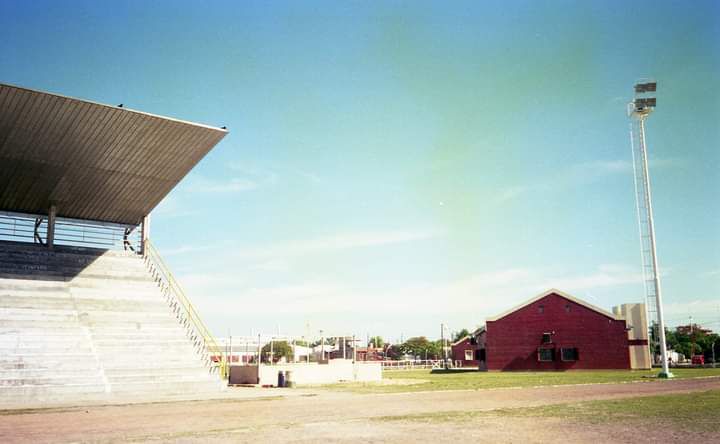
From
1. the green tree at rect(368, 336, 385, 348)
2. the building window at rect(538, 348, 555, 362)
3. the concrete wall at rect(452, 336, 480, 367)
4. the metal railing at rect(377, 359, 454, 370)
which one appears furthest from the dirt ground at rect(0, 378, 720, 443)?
the green tree at rect(368, 336, 385, 348)

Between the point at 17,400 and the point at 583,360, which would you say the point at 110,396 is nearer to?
the point at 17,400

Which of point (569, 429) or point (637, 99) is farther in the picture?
point (637, 99)

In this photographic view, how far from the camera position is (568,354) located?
51.7 m

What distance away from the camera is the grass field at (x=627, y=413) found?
12102 millimetres

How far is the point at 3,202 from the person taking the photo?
99.0 feet

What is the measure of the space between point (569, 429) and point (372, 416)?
15.5 ft

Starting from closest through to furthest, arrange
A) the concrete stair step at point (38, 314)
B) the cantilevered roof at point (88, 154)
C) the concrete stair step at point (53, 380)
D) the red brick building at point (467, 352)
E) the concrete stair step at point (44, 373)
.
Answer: the concrete stair step at point (53, 380)
the concrete stair step at point (44, 373)
the cantilevered roof at point (88, 154)
the concrete stair step at point (38, 314)
the red brick building at point (467, 352)

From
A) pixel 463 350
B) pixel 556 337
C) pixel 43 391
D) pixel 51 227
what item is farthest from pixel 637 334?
pixel 43 391

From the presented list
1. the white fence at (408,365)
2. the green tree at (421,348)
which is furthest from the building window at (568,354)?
the green tree at (421,348)

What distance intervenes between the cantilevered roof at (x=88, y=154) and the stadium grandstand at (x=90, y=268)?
49 mm

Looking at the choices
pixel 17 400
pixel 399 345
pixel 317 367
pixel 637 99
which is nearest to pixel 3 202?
pixel 17 400

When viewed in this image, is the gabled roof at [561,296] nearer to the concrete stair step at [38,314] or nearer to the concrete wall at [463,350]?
the concrete wall at [463,350]

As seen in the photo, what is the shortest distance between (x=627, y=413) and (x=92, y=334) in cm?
2056

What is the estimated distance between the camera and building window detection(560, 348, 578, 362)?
51500 millimetres
